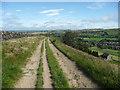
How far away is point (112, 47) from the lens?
384 ft

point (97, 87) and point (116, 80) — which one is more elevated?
point (116, 80)

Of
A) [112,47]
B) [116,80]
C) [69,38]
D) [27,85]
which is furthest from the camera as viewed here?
[112,47]

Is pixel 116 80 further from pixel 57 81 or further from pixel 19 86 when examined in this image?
pixel 19 86

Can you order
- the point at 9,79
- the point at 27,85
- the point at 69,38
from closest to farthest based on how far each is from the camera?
the point at 27,85 < the point at 9,79 < the point at 69,38

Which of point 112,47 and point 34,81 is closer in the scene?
point 34,81

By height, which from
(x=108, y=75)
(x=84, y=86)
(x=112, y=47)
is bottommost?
(x=112, y=47)

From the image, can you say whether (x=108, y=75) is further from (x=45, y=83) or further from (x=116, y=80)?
(x=45, y=83)

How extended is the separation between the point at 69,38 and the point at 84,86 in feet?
210

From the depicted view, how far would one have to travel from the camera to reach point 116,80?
6.38m

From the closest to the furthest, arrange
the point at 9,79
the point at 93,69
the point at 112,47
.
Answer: the point at 9,79 < the point at 93,69 < the point at 112,47

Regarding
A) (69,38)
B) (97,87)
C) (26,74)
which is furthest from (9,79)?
(69,38)

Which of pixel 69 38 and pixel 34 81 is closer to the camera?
pixel 34 81

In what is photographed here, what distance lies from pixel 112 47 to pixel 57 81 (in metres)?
126

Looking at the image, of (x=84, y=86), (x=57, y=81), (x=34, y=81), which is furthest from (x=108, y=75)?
(x=34, y=81)
